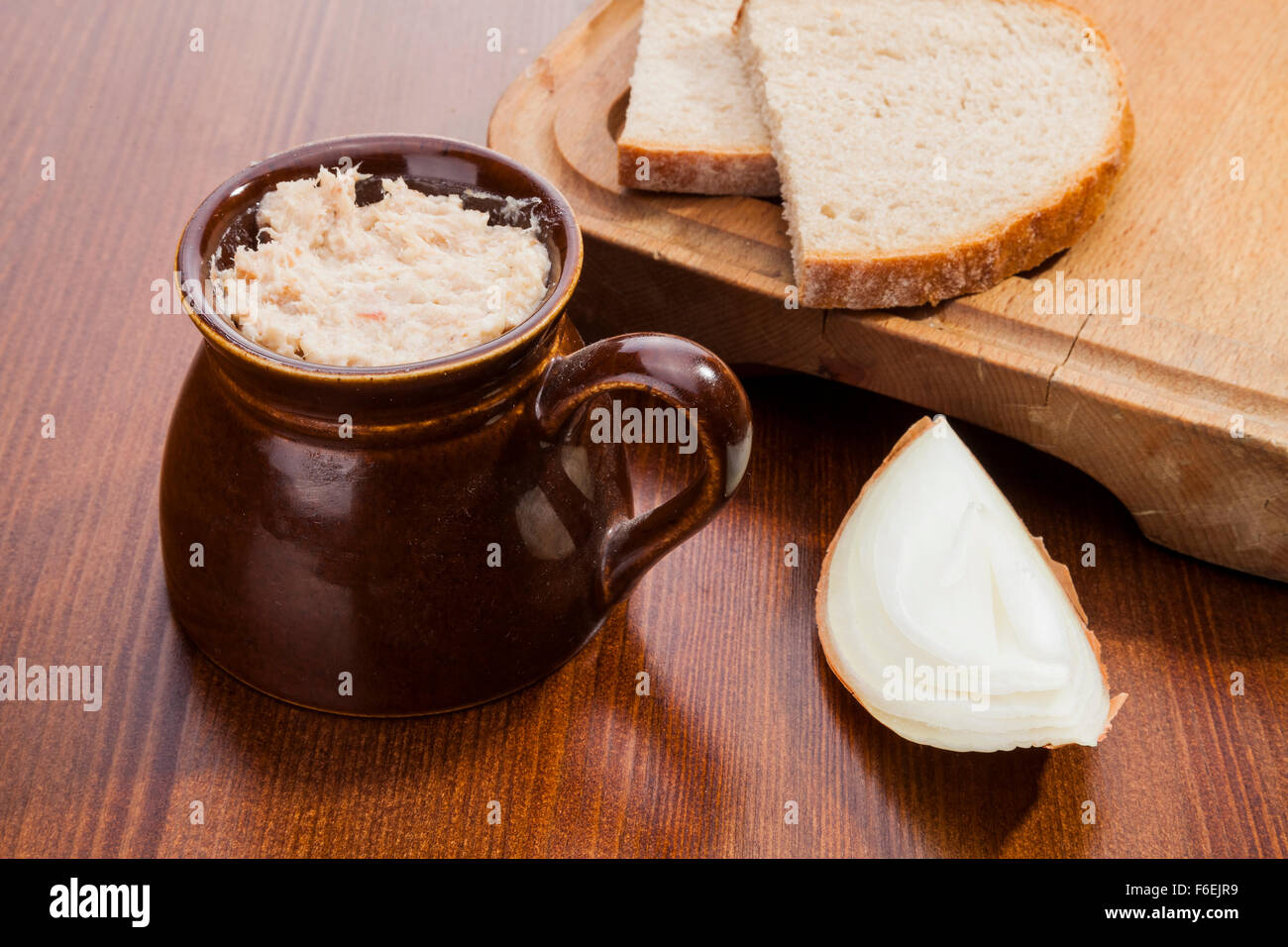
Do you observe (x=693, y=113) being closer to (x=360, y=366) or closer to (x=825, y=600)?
(x=825, y=600)

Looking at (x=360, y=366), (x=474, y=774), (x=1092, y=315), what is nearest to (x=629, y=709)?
(x=474, y=774)

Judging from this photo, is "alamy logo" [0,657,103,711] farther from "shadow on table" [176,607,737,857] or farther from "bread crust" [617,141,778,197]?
"bread crust" [617,141,778,197]

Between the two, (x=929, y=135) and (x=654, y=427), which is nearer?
(x=654, y=427)

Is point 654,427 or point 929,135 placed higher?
point 929,135

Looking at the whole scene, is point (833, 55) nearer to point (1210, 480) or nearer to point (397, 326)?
point (1210, 480)

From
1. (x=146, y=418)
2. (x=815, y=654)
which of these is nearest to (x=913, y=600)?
(x=815, y=654)
